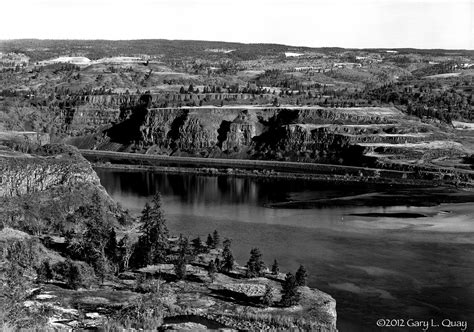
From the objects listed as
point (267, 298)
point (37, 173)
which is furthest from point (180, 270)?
point (37, 173)

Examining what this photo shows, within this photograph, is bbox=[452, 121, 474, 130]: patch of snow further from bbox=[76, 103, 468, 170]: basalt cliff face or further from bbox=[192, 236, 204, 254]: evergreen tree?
bbox=[192, 236, 204, 254]: evergreen tree

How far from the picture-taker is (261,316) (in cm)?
4975

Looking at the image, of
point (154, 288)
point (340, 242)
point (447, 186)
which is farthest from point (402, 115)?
point (154, 288)

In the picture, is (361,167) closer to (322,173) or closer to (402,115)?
(322,173)

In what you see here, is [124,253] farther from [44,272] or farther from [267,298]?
[267,298]

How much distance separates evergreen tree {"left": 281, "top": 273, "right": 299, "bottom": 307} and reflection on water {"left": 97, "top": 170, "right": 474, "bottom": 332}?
3927 mm

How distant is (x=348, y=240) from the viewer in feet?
255

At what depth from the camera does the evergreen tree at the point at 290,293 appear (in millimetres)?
52406

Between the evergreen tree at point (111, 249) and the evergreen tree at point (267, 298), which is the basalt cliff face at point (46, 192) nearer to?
the evergreen tree at point (111, 249)

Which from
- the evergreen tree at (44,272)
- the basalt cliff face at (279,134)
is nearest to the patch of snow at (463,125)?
the basalt cliff face at (279,134)

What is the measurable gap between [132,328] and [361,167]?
98.7 m

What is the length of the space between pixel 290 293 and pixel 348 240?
87.3 feet

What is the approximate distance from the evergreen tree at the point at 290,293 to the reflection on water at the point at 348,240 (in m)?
3.93

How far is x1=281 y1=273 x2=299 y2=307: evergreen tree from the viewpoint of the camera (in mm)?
52406
